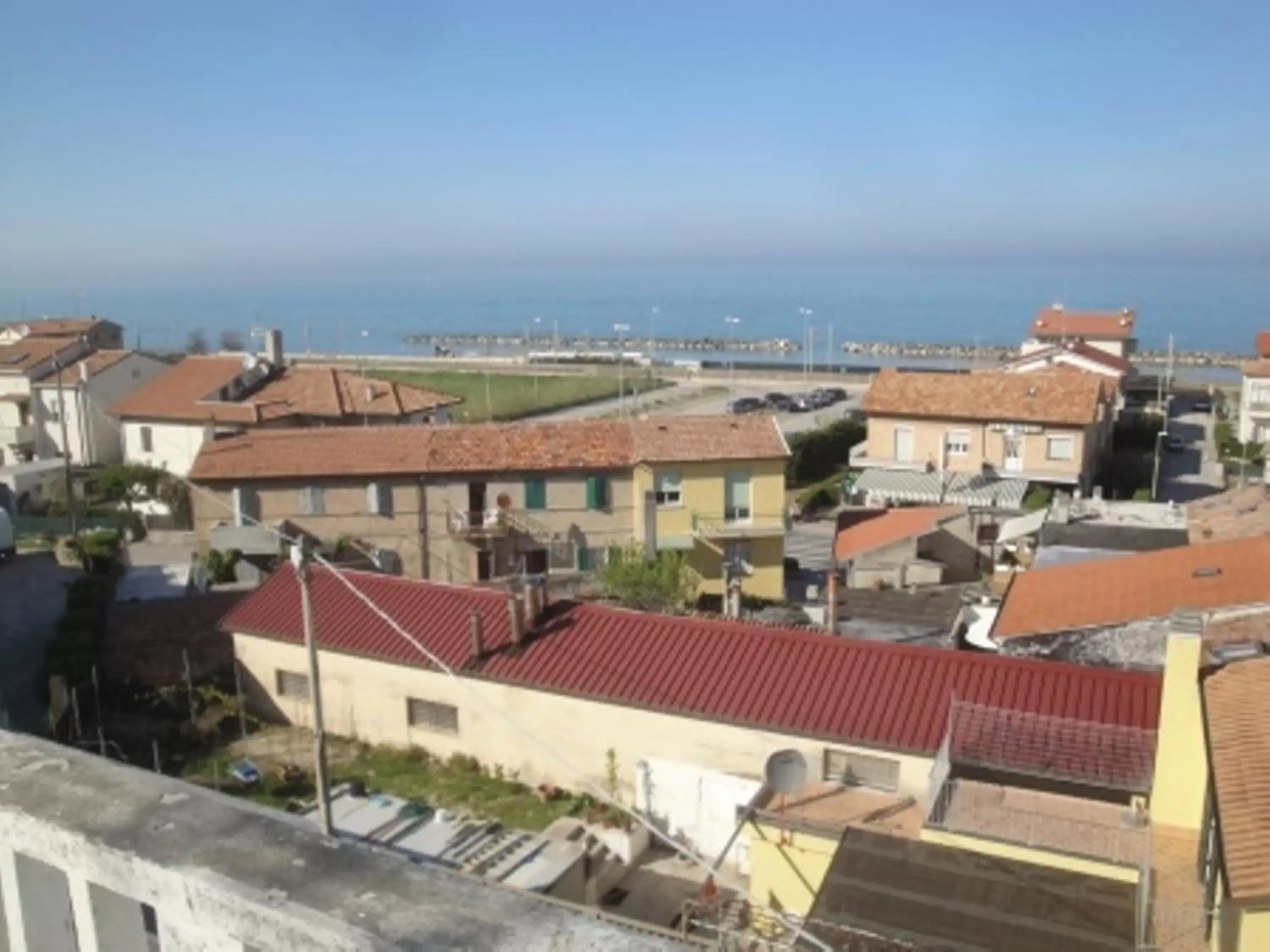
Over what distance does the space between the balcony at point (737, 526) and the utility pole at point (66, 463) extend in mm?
18837

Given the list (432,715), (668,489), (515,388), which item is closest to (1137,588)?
(432,715)

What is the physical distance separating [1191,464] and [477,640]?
47.9m

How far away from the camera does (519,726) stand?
18.1 meters

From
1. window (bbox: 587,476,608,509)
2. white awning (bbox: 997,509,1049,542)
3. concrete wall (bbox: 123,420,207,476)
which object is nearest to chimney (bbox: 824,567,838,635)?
window (bbox: 587,476,608,509)

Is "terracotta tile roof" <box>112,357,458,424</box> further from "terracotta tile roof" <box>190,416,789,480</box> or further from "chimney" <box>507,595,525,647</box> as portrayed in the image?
"chimney" <box>507,595,525,647</box>

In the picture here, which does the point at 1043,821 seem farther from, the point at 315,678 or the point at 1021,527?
the point at 1021,527

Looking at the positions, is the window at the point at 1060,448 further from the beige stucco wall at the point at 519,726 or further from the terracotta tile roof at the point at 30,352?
the terracotta tile roof at the point at 30,352

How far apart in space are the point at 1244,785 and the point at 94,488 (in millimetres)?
44362

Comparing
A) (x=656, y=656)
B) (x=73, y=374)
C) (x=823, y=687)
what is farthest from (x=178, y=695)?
(x=73, y=374)

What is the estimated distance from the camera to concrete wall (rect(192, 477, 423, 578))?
32625 mm

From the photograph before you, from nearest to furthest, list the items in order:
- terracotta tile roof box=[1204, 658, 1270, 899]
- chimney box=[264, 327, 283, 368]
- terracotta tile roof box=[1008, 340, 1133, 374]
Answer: terracotta tile roof box=[1204, 658, 1270, 899] → chimney box=[264, 327, 283, 368] → terracotta tile roof box=[1008, 340, 1133, 374]

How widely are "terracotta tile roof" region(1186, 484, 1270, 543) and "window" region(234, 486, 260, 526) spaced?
24829mm

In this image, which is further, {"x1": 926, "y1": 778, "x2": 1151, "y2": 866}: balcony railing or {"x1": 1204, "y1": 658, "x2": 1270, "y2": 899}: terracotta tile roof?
{"x1": 926, "y1": 778, "x2": 1151, "y2": 866}: balcony railing

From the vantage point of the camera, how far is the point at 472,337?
548 ft
